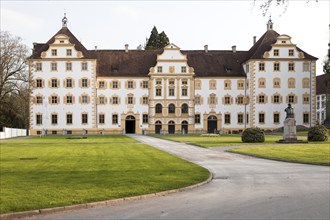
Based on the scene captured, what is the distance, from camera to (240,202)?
11.8 metres

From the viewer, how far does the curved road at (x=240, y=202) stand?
10.2 metres

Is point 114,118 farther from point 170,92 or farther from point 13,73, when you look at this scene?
point 13,73

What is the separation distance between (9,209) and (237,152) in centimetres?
2086

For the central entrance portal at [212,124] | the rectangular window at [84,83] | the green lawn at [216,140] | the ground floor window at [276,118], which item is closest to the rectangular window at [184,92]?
the central entrance portal at [212,124]

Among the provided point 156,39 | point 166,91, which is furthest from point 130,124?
point 156,39

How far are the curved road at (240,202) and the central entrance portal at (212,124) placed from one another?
59.3 meters

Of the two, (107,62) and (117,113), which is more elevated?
(107,62)

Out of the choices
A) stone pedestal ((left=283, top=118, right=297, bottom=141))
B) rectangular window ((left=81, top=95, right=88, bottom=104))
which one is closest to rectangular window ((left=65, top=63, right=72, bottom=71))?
rectangular window ((left=81, top=95, right=88, bottom=104))

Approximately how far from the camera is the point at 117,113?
251 feet

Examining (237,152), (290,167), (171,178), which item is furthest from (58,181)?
(237,152)

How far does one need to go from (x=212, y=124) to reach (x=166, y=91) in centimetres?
938

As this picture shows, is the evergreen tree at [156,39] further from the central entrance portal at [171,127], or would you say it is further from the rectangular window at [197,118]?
the central entrance portal at [171,127]

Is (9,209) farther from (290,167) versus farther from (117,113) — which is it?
(117,113)

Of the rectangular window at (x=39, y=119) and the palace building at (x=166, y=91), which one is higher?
the palace building at (x=166, y=91)
